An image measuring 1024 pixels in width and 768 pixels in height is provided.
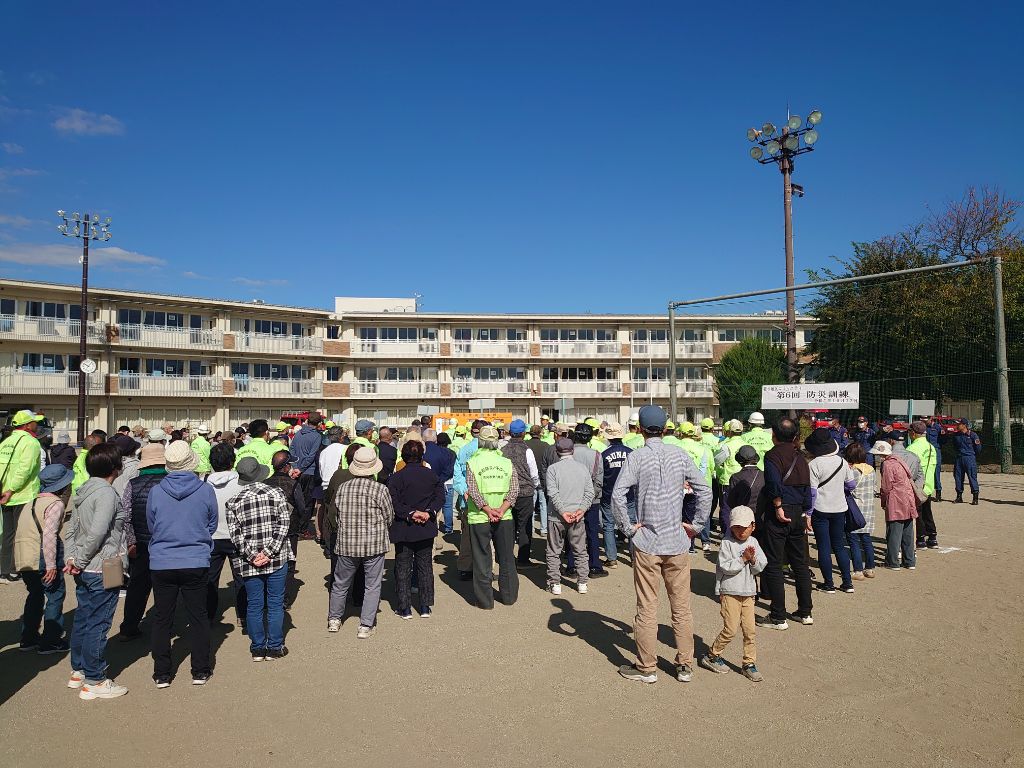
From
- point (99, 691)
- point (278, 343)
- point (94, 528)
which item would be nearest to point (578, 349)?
point (278, 343)

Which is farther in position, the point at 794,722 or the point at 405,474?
the point at 405,474

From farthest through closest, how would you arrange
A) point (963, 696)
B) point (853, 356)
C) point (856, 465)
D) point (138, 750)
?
point (853, 356), point (856, 465), point (963, 696), point (138, 750)

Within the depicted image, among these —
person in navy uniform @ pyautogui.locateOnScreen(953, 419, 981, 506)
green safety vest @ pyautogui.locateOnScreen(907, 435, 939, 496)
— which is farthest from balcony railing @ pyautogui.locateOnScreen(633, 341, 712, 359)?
green safety vest @ pyautogui.locateOnScreen(907, 435, 939, 496)

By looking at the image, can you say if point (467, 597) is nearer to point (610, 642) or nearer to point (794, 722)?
point (610, 642)

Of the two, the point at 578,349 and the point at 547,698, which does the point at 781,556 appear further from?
the point at 578,349

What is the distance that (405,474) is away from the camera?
267 inches

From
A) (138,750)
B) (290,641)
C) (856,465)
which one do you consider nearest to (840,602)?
(856,465)

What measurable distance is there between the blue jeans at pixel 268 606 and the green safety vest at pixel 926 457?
28.0ft

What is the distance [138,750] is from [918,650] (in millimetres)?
6173

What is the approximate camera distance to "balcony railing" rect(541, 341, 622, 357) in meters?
44.8

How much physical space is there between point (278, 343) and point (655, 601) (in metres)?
39.0

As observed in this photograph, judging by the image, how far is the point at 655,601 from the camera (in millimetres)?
4938

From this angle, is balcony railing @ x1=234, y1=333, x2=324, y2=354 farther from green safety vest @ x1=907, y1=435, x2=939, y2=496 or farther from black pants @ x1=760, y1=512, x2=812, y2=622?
black pants @ x1=760, y1=512, x2=812, y2=622

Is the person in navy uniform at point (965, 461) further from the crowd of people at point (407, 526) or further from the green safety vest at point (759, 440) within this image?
the green safety vest at point (759, 440)
